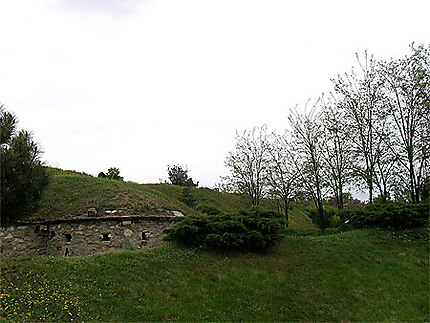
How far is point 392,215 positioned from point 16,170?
447 inches

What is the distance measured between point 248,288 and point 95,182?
914 centimetres

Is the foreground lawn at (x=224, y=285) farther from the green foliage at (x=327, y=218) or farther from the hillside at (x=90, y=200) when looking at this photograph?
the green foliage at (x=327, y=218)

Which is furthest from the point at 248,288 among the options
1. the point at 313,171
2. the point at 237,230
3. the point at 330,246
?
the point at 313,171

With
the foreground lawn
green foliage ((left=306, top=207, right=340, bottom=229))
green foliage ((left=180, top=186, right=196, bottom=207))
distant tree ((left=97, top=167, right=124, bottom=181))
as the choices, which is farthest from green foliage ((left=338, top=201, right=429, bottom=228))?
distant tree ((left=97, top=167, right=124, bottom=181))

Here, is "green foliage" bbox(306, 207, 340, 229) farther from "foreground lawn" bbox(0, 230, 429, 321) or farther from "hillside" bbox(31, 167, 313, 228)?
"hillside" bbox(31, 167, 313, 228)

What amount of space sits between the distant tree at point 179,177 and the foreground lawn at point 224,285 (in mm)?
15509

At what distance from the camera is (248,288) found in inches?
343

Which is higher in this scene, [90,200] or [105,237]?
[90,200]

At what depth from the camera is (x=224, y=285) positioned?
8.77 metres

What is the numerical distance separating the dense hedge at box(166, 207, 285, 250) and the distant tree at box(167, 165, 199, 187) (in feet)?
48.7

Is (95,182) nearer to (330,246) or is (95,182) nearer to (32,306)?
(32,306)

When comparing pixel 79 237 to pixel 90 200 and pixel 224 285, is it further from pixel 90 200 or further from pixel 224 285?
pixel 224 285

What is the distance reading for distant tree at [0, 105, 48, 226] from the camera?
7969 mm

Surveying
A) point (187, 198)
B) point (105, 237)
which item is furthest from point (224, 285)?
point (187, 198)
